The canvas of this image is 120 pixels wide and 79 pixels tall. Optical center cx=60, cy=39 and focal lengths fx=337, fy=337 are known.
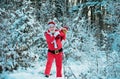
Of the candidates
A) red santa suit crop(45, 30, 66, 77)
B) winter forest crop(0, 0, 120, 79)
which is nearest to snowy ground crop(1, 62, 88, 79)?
winter forest crop(0, 0, 120, 79)

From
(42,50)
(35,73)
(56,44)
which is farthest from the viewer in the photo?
(42,50)

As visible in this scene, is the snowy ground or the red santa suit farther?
the snowy ground

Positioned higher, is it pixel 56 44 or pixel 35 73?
pixel 56 44

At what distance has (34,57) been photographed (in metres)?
11.5

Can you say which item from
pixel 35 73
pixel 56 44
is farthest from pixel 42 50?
pixel 56 44

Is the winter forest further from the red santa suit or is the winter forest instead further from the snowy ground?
the red santa suit

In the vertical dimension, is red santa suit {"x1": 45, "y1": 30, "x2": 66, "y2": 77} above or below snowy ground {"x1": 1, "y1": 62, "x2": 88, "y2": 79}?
above

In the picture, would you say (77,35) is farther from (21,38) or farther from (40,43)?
(21,38)

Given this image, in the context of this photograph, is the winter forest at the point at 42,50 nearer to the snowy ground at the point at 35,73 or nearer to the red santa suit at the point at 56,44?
the snowy ground at the point at 35,73

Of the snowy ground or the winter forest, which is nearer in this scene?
the winter forest

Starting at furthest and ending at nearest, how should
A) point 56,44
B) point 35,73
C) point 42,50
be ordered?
point 42,50, point 35,73, point 56,44

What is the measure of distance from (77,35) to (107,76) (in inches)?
218

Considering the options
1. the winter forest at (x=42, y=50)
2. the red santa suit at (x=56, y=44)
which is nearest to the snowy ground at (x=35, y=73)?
the winter forest at (x=42, y=50)

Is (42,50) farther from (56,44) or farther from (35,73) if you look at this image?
(56,44)
